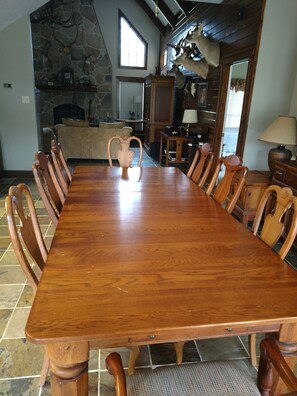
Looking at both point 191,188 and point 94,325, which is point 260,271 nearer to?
point 94,325

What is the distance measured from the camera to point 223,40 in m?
4.35

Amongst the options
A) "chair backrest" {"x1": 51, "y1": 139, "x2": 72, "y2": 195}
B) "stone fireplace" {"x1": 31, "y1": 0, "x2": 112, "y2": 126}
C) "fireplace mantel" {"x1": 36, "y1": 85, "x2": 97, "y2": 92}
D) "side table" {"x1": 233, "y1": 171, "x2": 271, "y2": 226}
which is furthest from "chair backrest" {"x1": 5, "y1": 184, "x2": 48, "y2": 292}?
"stone fireplace" {"x1": 31, "y1": 0, "x2": 112, "y2": 126}

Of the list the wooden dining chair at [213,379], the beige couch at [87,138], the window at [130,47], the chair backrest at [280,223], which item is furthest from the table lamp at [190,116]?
the wooden dining chair at [213,379]

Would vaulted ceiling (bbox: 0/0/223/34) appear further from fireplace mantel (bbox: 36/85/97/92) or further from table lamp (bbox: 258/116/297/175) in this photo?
fireplace mantel (bbox: 36/85/97/92)

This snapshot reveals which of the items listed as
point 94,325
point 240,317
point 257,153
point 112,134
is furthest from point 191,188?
point 112,134

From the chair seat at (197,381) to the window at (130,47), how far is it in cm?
942

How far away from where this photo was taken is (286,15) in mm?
3256

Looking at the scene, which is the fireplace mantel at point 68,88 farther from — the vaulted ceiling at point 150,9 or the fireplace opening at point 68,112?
the vaulted ceiling at point 150,9

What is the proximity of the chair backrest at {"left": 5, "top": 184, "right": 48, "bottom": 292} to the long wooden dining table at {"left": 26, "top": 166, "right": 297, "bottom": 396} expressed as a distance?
9 cm

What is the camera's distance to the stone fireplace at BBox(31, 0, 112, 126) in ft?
27.5

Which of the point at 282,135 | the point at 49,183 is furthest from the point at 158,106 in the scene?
the point at 49,183

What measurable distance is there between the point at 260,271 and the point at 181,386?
50 cm

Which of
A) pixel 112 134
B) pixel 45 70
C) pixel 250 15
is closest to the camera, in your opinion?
pixel 250 15

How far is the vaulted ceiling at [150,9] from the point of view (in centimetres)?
385
